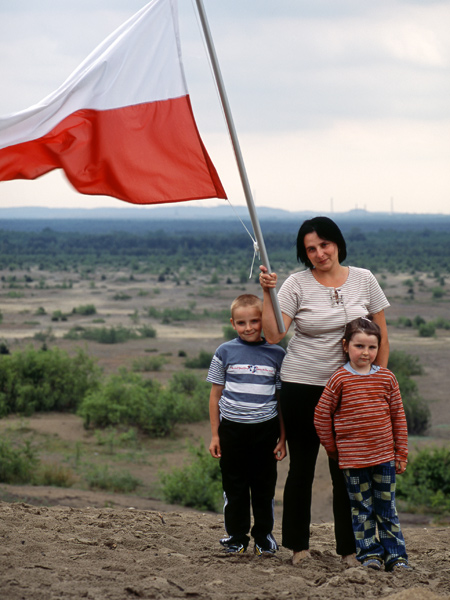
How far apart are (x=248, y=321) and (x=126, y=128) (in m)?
1.55

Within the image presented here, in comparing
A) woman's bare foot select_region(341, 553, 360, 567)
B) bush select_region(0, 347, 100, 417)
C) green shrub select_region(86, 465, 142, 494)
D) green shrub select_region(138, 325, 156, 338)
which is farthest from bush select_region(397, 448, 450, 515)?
green shrub select_region(138, 325, 156, 338)

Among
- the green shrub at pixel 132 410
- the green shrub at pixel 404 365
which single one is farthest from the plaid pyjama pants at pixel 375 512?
the green shrub at pixel 404 365

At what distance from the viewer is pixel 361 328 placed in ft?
14.8

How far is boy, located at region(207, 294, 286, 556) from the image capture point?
487cm

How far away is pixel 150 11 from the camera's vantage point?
197 inches

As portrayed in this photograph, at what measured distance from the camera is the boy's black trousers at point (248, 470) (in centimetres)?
490

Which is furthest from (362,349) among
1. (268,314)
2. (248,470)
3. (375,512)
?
(248,470)

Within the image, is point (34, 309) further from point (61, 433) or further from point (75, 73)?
point (75, 73)

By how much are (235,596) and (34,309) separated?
1671 inches

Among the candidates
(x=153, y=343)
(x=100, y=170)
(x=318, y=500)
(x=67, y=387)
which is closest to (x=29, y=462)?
(x=318, y=500)

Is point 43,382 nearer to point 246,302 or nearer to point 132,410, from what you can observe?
point 132,410

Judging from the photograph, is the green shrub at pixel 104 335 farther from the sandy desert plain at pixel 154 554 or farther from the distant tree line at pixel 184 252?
the distant tree line at pixel 184 252

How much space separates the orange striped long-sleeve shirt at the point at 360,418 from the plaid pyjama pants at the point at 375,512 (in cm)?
12

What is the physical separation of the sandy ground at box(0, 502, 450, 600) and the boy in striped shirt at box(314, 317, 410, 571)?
0.94ft
